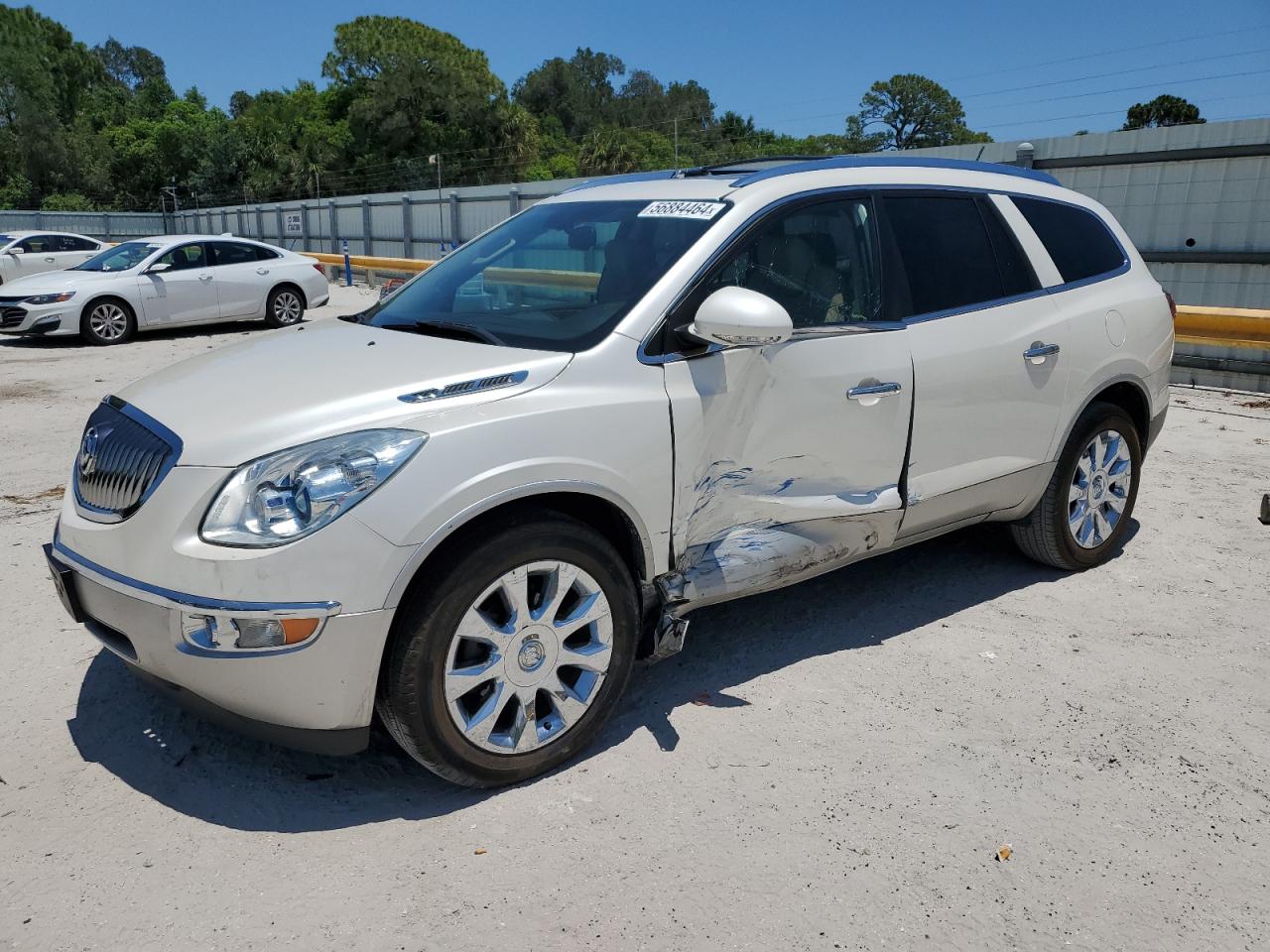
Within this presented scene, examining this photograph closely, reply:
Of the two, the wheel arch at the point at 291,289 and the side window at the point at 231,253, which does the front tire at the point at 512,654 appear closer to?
the side window at the point at 231,253

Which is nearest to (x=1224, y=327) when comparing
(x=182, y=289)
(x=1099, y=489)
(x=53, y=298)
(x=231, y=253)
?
(x=1099, y=489)

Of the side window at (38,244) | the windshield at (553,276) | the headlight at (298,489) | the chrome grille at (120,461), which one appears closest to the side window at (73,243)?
the side window at (38,244)

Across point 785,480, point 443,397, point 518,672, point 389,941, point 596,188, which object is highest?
point 596,188

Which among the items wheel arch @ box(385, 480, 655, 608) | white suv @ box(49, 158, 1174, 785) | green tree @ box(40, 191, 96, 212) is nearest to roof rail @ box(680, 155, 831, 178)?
white suv @ box(49, 158, 1174, 785)

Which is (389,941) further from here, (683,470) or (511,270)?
(511,270)

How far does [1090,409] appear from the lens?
4.62 metres

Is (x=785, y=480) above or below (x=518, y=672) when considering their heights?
above

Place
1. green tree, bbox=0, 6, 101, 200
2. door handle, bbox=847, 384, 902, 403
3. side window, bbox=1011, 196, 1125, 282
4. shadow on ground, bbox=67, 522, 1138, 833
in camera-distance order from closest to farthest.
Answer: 1. shadow on ground, bbox=67, 522, 1138, 833
2. door handle, bbox=847, 384, 902, 403
3. side window, bbox=1011, 196, 1125, 282
4. green tree, bbox=0, 6, 101, 200

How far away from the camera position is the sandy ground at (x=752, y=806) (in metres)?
2.54

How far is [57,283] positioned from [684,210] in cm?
1242

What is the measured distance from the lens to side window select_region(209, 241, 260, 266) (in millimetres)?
14078

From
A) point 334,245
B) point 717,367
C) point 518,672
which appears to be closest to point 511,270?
point 717,367

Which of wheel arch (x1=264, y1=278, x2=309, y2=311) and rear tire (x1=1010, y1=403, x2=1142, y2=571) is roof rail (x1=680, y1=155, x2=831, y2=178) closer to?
rear tire (x1=1010, y1=403, x2=1142, y2=571)

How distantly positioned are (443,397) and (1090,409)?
3.15 m
